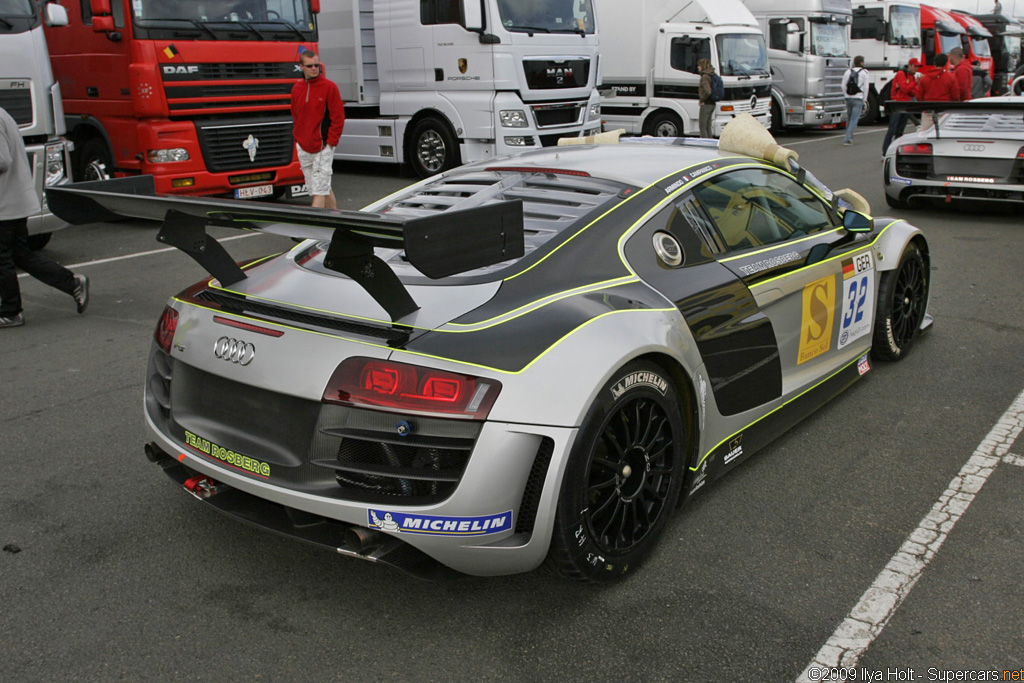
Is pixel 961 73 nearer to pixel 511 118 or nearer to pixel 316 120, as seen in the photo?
pixel 511 118

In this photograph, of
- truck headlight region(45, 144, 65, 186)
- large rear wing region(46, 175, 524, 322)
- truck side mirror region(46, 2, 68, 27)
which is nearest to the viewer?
large rear wing region(46, 175, 524, 322)

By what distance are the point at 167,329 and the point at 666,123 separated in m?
15.6

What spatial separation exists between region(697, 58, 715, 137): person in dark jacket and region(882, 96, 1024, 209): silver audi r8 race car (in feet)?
21.2

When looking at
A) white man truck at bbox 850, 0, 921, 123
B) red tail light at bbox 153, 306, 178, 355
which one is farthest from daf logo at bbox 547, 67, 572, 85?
white man truck at bbox 850, 0, 921, 123

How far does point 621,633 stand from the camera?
2.83 m

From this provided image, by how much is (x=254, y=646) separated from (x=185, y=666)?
0.65 feet

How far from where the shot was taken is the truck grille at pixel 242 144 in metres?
10.2

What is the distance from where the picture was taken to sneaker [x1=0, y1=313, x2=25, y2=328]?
21.0 feet

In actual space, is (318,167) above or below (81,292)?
above

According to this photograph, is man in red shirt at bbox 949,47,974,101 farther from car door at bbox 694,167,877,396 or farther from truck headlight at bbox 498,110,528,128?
car door at bbox 694,167,877,396

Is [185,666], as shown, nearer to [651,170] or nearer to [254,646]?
[254,646]

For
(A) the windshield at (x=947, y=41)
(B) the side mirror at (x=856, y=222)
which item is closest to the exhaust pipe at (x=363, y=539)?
(B) the side mirror at (x=856, y=222)

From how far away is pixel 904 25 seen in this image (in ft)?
80.7

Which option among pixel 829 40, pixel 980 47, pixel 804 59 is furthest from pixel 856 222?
pixel 980 47
